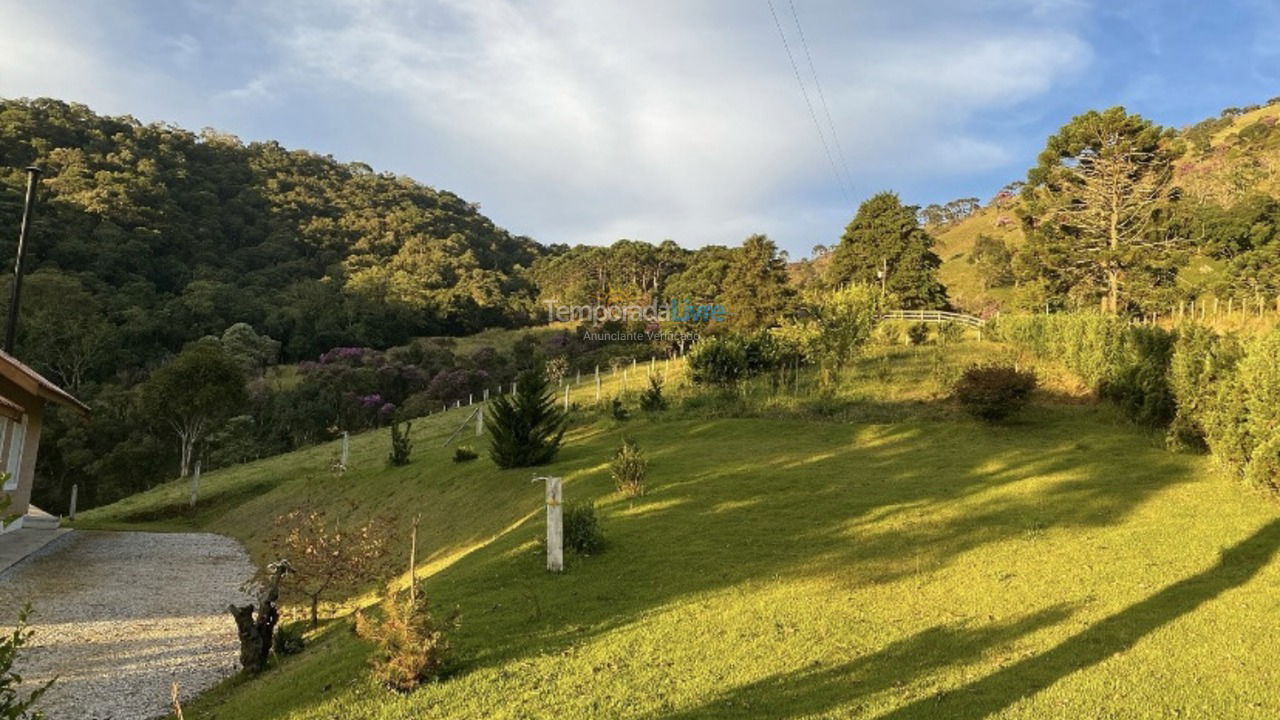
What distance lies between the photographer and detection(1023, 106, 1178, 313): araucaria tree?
37.6 meters

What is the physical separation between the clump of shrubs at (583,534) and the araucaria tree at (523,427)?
29.7ft

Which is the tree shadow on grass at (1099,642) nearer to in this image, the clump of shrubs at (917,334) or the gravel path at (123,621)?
the gravel path at (123,621)

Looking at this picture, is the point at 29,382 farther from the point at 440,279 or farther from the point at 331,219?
the point at 331,219

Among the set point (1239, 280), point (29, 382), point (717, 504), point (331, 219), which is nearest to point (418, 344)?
point (331, 219)

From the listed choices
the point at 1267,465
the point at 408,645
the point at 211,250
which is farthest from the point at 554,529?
the point at 211,250

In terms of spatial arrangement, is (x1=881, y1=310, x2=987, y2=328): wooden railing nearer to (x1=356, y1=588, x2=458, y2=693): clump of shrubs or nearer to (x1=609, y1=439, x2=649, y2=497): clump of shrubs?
(x1=609, y1=439, x2=649, y2=497): clump of shrubs

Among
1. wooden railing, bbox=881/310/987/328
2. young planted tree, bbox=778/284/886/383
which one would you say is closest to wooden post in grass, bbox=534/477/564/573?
young planted tree, bbox=778/284/886/383

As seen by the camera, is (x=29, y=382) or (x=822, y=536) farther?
(x=29, y=382)

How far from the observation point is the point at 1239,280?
48.4m

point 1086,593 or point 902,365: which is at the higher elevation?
point 902,365

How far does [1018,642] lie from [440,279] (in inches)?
3476

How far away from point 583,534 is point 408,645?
16.1ft

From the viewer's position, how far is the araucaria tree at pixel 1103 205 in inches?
1479

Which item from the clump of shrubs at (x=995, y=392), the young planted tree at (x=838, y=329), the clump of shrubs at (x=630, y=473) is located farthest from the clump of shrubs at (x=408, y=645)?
the young planted tree at (x=838, y=329)
